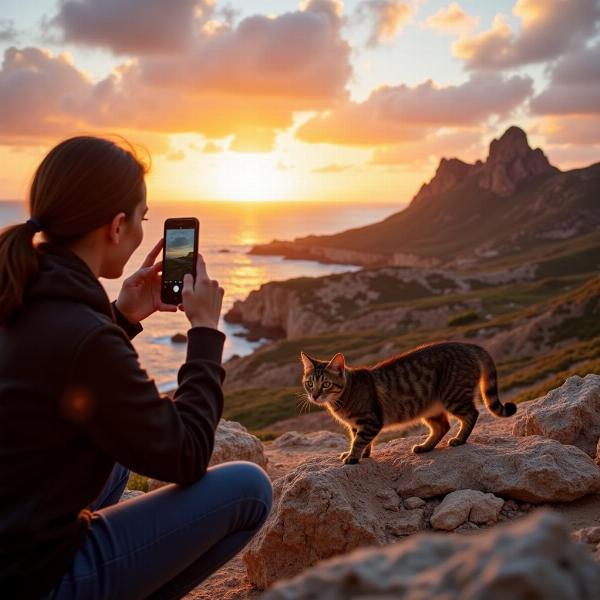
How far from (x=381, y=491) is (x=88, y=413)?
4.99m

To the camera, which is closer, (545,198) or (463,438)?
(463,438)

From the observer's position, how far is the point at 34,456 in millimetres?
3303

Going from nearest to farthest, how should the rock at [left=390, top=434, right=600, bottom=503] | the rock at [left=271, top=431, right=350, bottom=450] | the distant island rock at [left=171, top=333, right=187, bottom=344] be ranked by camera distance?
the rock at [left=390, top=434, right=600, bottom=503]
the rock at [left=271, top=431, right=350, bottom=450]
the distant island rock at [left=171, top=333, right=187, bottom=344]

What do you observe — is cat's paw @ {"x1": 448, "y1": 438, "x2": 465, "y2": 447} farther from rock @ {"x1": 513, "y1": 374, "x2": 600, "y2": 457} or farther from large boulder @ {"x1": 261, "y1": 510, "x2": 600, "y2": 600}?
large boulder @ {"x1": 261, "y1": 510, "x2": 600, "y2": 600}

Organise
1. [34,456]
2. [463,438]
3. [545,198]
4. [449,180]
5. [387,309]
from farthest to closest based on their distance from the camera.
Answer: [449,180] → [545,198] → [387,309] → [463,438] → [34,456]

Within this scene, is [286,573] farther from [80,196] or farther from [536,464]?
[80,196]

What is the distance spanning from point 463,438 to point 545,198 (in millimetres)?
157005

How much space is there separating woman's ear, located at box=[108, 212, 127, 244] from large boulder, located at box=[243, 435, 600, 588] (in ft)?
13.2

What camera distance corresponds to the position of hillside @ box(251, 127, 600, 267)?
5448 inches

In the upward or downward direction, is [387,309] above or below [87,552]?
below

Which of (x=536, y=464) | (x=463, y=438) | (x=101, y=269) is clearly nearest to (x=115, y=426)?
(x=101, y=269)

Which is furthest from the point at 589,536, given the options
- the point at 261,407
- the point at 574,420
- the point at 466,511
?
the point at 261,407

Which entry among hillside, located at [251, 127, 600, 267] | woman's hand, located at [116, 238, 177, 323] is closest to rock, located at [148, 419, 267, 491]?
woman's hand, located at [116, 238, 177, 323]

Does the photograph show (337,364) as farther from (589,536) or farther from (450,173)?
(450,173)
